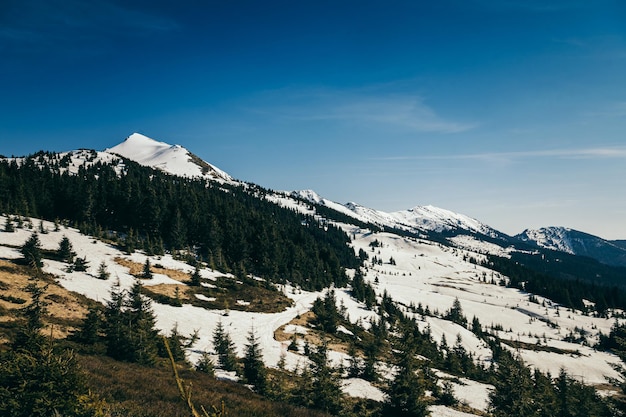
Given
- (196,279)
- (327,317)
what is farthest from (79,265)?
(327,317)

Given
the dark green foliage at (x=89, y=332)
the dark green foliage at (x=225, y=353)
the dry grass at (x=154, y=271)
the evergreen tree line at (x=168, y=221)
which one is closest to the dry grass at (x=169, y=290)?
the dry grass at (x=154, y=271)

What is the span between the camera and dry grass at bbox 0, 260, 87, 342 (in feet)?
101

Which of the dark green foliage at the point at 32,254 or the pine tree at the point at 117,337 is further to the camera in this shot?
the dark green foliage at the point at 32,254

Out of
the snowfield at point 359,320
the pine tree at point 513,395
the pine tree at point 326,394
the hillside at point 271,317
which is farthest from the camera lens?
the snowfield at point 359,320

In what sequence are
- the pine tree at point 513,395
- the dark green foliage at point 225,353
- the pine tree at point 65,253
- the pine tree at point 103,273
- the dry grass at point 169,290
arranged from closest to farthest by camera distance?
the pine tree at point 513,395 → the dark green foliage at point 225,353 → the pine tree at point 103,273 → the pine tree at point 65,253 → the dry grass at point 169,290

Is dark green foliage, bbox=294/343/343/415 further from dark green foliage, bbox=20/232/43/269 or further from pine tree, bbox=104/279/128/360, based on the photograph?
dark green foliage, bbox=20/232/43/269

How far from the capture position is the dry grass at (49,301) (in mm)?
30781

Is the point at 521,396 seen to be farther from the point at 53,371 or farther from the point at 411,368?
the point at 53,371

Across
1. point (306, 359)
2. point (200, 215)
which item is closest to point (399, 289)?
point (200, 215)

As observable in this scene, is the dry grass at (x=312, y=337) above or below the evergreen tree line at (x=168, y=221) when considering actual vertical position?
below

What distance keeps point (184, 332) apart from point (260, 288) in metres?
31.1

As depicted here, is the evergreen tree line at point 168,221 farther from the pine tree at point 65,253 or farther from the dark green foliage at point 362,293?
the pine tree at point 65,253

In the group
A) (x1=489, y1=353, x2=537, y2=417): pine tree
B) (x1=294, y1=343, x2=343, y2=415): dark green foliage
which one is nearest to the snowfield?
(x1=489, y1=353, x2=537, y2=417): pine tree

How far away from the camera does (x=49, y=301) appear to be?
1420 inches
